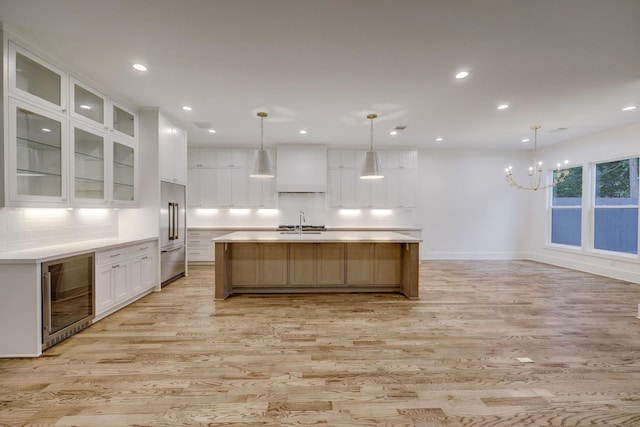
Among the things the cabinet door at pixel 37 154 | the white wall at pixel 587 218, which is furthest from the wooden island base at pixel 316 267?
the white wall at pixel 587 218

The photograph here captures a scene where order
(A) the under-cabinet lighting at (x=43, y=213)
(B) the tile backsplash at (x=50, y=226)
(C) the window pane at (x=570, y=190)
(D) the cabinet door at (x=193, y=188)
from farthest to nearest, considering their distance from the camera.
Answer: (D) the cabinet door at (x=193, y=188)
(C) the window pane at (x=570, y=190)
(A) the under-cabinet lighting at (x=43, y=213)
(B) the tile backsplash at (x=50, y=226)

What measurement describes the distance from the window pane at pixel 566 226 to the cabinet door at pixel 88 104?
30.0 ft

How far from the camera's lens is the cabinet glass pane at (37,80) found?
108 inches

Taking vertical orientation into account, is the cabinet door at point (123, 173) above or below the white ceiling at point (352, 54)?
below

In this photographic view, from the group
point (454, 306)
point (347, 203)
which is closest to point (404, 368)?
point (454, 306)

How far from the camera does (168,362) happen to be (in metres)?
2.49

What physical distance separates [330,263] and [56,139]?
12.1 ft

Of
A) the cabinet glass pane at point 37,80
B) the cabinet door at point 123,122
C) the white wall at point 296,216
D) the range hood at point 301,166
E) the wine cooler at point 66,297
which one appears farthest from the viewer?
the white wall at point 296,216

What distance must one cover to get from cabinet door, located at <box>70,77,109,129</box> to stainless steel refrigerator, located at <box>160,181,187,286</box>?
1265 millimetres

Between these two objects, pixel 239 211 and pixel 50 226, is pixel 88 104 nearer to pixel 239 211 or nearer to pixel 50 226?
pixel 50 226

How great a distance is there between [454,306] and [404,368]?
1.94 meters

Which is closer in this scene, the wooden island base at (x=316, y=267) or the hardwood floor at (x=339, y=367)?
the hardwood floor at (x=339, y=367)

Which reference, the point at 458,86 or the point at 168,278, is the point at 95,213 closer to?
the point at 168,278

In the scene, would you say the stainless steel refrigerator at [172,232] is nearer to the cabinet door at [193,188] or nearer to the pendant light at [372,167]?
the cabinet door at [193,188]
